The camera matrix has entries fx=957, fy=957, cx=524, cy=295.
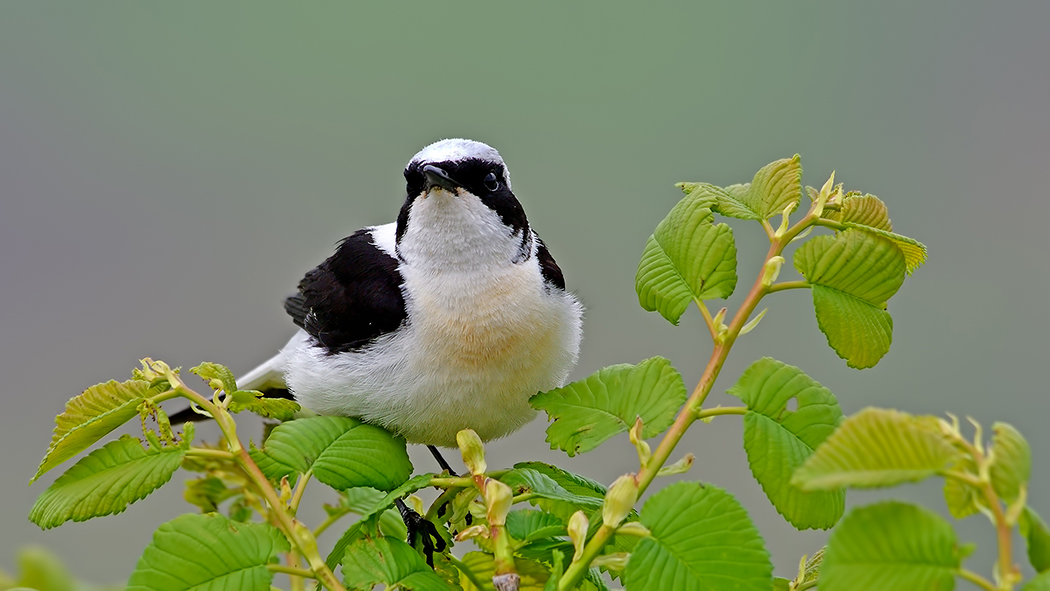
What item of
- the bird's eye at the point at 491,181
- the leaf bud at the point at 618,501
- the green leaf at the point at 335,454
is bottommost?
the green leaf at the point at 335,454

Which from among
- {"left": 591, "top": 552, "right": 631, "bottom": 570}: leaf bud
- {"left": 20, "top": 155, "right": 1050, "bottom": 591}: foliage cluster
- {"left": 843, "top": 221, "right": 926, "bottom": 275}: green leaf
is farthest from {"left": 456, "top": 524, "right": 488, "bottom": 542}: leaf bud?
{"left": 843, "top": 221, "right": 926, "bottom": 275}: green leaf

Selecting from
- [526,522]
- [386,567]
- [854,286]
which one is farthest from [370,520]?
[854,286]

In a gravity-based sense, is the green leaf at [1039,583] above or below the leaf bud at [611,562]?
above

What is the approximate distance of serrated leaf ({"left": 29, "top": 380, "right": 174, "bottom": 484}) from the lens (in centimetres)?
94

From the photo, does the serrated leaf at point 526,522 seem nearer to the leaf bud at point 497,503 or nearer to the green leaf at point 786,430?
the leaf bud at point 497,503

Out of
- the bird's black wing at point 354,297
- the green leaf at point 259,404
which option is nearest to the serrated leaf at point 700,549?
the green leaf at point 259,404

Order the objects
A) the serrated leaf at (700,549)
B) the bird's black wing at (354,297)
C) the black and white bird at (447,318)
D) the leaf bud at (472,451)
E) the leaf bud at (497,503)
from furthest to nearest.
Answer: the bird's black wing at (354,297), the black and white bird at (447,318), the leaf bud at (472,451), the leaf bud at (497,503), the serrated leaf at (700,549)

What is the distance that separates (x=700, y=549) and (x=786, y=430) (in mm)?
146

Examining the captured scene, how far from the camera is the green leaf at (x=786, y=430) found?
82 centimetres

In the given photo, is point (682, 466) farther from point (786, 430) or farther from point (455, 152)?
point (455, 152)

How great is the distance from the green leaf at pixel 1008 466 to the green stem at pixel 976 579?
53mm

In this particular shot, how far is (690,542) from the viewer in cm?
75

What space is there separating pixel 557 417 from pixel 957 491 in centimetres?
41

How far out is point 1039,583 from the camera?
58cm
